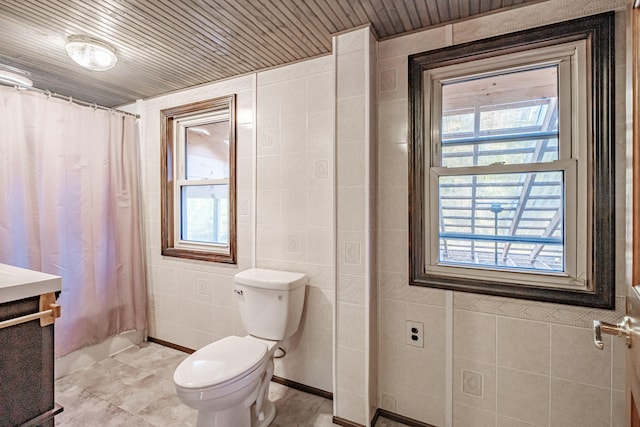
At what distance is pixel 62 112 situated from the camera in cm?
211

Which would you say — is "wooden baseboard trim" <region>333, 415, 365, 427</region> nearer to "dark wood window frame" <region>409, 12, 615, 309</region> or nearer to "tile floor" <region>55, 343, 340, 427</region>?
"tile floor" <region>55, 343, 340, 427</region>

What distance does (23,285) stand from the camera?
3.48 feet

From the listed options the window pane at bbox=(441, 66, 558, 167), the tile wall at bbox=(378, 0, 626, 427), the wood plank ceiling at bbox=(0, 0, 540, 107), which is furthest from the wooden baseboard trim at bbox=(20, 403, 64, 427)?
the window pane at bbox=(441, 66, 558, 167)

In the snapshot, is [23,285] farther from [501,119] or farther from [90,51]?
[501,119]

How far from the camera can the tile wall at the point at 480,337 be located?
1.27 metres

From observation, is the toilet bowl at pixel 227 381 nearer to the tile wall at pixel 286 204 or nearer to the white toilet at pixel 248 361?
the white toilet at pixel 248 361

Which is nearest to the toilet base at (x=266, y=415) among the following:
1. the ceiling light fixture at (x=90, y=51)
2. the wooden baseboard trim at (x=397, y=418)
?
the wooden baseboard trim at (x=397, y=418)

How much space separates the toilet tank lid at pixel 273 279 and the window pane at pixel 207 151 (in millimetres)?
869

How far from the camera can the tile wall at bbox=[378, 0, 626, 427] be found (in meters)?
1.27

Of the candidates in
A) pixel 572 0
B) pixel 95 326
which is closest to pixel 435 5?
pixel 572 0

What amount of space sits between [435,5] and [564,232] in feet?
3.91

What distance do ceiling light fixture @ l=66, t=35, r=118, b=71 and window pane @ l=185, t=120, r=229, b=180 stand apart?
789mm

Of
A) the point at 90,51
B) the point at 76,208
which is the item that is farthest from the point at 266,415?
the point at 90,51

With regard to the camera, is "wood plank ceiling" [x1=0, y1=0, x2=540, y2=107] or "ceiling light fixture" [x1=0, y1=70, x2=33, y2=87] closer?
"wood plank ceiling" [x1=0, y1=0, x2=540, y2=107]
